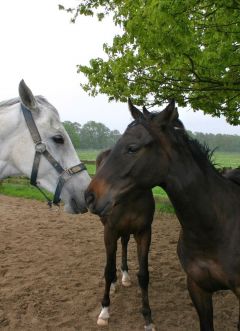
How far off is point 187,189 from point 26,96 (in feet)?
4.75

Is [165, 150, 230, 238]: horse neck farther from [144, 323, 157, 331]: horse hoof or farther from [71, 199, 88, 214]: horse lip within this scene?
[144, 323, 157, 331]: horse hoof

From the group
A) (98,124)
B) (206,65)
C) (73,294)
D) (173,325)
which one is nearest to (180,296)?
(173,325)

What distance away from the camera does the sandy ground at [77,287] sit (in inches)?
157

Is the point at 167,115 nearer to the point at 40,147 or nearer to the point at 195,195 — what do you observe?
the point at 195,195

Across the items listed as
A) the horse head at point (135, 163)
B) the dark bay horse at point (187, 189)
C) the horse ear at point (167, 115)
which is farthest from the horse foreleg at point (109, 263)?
the horse ear at point (167, 115)

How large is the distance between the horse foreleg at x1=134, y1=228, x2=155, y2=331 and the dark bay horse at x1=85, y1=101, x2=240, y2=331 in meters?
0.98

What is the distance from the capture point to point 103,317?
13.1 ft

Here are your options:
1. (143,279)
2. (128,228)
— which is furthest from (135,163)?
(143,279)

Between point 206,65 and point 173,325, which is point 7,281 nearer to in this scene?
point 173,325

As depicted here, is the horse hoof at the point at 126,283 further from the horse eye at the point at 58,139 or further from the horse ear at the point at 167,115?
the horse ear at the point at 167,115

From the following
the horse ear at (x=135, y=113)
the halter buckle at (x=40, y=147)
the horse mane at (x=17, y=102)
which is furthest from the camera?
the horse mane at (x=17, y=102)

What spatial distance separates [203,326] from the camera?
3004mm

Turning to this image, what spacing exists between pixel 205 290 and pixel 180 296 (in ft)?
5.86

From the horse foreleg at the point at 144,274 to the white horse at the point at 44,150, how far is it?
4.99 feet
